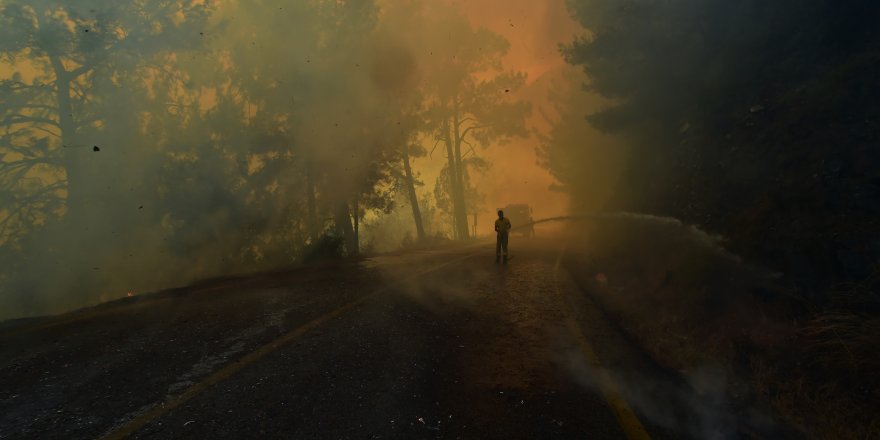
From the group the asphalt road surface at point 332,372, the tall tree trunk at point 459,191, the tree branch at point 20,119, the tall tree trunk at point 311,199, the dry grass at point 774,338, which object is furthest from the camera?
the tall tree trunk at point 459,191

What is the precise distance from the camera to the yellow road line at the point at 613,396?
10.5 feet

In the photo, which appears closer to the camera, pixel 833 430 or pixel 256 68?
pixel 833 430

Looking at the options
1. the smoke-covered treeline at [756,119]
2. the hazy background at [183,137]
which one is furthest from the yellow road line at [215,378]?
the hazy background at [183,137]

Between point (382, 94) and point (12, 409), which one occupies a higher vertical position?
point (382, 94)

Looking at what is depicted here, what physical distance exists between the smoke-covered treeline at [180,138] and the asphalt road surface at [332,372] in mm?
8909

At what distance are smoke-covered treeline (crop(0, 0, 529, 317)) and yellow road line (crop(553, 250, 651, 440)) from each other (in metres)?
12.1

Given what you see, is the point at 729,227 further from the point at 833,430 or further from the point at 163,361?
the point at 163,361

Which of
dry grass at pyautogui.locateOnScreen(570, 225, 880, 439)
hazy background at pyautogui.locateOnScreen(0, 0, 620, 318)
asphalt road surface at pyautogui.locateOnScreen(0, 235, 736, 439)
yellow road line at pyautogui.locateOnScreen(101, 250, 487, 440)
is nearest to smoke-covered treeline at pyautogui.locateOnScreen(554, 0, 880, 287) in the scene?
dry grass at pyautogui.locateOnScreen(570, 225, 880, 439)

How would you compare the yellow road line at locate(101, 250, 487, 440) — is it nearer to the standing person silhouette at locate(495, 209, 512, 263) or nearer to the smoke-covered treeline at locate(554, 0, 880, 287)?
the standing person silhouette at locate(495, 209, 512, 263)

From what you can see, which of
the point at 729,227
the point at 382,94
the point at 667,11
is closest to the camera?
the point at 729,227

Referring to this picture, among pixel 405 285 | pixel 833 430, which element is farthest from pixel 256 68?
pixel 833 430

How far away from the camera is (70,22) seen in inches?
544

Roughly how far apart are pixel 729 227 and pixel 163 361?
9287 millimetres

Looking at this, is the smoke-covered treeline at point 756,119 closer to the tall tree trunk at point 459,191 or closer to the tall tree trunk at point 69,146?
the tall tree trunk at point 459,191
